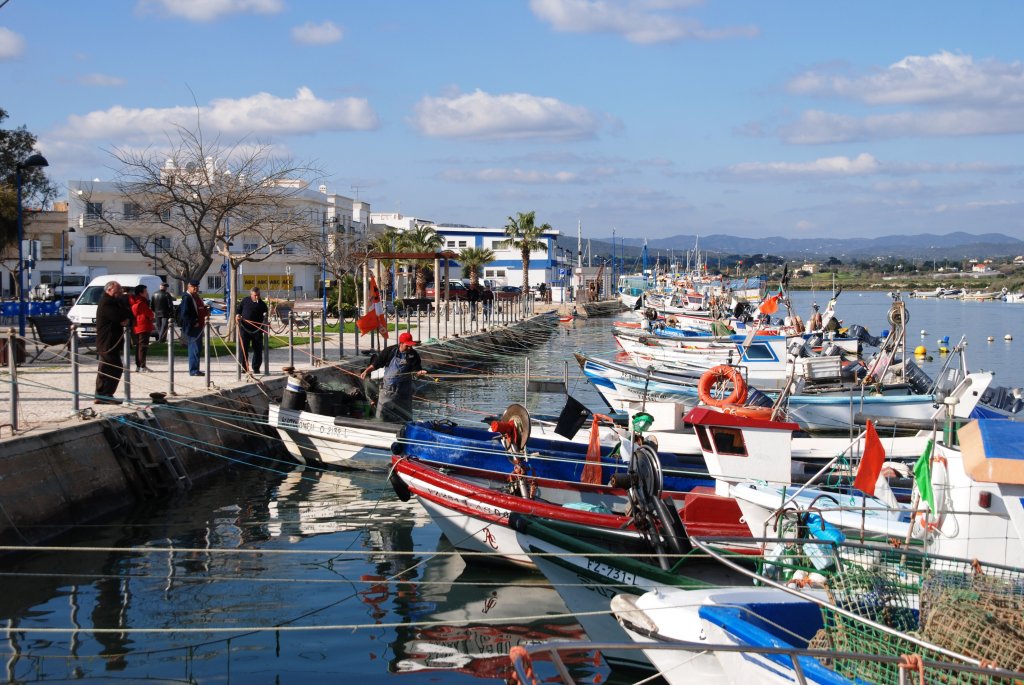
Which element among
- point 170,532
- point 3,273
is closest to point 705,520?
point 170,532

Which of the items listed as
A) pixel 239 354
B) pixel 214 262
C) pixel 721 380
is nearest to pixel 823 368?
pixel 721 380

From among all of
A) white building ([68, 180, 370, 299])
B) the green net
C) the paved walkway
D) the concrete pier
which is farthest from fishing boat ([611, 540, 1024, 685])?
white building ([68, 180, 370, 299])

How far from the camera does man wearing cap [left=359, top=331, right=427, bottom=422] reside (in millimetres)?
19188

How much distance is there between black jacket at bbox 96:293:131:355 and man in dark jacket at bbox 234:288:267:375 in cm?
427

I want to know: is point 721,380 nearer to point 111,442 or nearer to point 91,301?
point 111,442

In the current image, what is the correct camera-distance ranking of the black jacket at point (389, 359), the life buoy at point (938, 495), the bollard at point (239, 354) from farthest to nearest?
the bollard at point (239, 354) → the black jacket at point (389, 359) → the life buoy at point (938, 495)

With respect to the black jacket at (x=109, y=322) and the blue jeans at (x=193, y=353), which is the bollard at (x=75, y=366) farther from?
the blue jeans at (x=193, y=353)

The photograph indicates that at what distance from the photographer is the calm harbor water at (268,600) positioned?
1017 cm

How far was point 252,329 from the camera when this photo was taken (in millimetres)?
23453

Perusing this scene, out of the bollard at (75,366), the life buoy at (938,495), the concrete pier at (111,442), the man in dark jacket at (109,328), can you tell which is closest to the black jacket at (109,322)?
the man in dark jacket at (109,328)

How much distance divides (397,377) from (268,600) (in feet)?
25.6

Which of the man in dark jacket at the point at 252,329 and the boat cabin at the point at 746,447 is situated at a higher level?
the man in dark jacket at the point at 252,329

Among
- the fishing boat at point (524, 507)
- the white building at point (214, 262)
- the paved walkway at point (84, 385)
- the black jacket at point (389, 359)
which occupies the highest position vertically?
the white building at point (214, 262)

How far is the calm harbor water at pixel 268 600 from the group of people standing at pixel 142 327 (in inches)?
122
